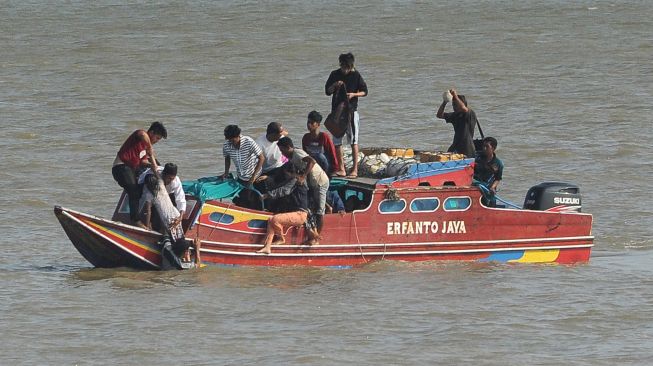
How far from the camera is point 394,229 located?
61.5 ft

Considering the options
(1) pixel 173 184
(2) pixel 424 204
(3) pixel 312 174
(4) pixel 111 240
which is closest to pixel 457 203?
(2) pixel 424 204

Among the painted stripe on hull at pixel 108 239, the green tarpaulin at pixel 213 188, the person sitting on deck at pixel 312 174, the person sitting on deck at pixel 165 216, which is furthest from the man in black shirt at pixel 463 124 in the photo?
the painted stripe on hull at pixel 108 239

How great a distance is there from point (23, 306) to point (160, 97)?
1704cm

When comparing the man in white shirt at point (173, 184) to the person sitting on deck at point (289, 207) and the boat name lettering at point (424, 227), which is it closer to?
the person sitting on deck at point (289, 207)

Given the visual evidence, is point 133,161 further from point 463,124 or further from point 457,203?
point 463,124

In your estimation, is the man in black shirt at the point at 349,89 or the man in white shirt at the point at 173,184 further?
the man in black shirt at the point at 349,89

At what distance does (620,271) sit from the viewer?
760 inches

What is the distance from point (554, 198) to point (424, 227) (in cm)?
192

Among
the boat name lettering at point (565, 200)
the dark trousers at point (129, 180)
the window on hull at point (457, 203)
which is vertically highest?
the dark trousers at point (129, 180)

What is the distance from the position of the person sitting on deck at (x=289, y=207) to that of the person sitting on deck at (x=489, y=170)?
2.48 metres

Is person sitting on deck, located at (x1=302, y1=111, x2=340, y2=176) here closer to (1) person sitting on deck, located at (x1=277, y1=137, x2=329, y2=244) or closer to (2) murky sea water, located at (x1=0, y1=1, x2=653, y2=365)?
(1) person sitting on deck, located at (x1=277, y1=137, x2=329, y2=244)

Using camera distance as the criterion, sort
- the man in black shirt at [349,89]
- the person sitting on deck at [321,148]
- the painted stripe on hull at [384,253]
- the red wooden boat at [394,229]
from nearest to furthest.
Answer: the red wooden boat at [394,229], the painted stripe on hull at [384,253], the person sitting on deck at [321,148], the man in black shirt at [349,89]

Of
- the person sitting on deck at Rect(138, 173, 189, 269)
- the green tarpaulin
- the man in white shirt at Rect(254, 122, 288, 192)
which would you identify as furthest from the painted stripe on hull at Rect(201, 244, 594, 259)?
the man in white shirt at Rect(254, 122, 288, 192)

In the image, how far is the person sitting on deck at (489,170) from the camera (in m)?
19.2
